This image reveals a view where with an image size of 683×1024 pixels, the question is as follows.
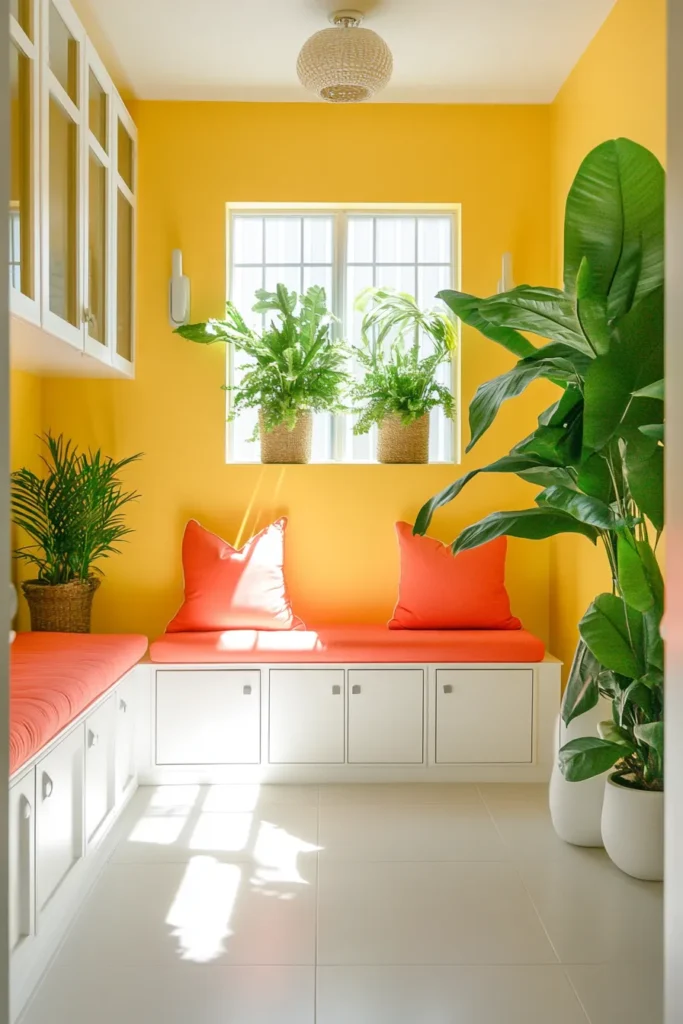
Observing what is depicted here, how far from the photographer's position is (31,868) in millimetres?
2373

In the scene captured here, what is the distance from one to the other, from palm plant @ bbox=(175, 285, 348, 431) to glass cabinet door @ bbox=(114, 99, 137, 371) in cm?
27

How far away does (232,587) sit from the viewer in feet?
13.8

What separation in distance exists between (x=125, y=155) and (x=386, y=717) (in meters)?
2.76

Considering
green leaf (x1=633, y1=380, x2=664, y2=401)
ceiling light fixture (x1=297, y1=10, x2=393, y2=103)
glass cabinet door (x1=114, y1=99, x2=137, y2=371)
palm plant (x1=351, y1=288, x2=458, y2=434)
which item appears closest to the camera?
green leaf (x1=633, y1=380, x2=664, y2=401)

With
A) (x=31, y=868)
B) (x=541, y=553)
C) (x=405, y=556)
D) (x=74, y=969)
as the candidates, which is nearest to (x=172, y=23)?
(x=405, y=556)

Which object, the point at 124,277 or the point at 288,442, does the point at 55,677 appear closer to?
the point at 288,442

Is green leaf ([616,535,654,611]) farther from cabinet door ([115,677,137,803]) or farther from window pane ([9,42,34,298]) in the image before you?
cabinet door ([115,677,137,803])

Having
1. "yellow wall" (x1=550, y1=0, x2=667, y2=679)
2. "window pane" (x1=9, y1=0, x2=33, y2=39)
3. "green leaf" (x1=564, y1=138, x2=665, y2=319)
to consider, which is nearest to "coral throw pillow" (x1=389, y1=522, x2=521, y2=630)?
"yellow wall" (x1=550, y1=0, x2=667, y2=679)

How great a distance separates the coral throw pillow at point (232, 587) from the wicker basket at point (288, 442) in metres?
0.38

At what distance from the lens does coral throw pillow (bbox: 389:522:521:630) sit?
167 inches

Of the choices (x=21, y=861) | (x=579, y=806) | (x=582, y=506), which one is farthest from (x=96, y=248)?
(x=579, y=806)

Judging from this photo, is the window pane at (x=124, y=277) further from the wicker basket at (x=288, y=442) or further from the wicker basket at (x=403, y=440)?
the wicker basket at (x=403, y=440)

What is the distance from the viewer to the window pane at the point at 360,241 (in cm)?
461

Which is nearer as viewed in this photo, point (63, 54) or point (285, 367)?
point (63, 54)
